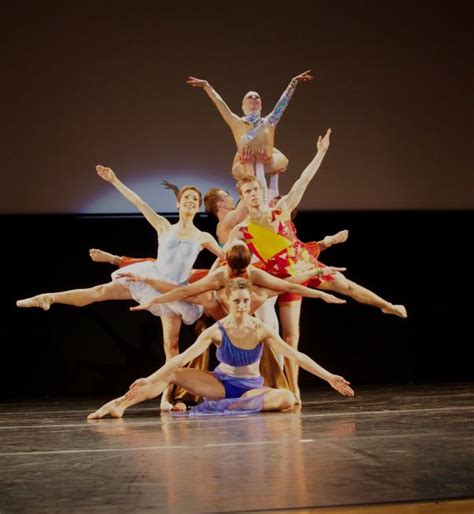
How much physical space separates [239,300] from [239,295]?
2cm

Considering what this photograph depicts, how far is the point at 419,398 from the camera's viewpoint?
496cm

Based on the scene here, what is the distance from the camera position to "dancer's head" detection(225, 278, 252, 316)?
169 inches

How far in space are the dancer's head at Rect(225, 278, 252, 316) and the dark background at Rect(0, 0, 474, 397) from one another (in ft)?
6.64

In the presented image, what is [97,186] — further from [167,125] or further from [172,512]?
[172,512]

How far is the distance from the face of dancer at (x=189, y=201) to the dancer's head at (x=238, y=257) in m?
0.54

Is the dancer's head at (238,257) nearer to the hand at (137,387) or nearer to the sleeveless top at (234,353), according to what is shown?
the sleeveless top at (234,353)

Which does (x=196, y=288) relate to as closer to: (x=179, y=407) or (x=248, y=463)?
(x=179, y=407)

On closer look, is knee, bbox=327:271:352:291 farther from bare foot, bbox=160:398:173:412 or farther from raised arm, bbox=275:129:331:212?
bare foot, bbox=160:398:173:412

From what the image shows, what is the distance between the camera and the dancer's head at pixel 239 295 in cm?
429

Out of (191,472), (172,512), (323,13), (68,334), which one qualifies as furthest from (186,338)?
(172,512)

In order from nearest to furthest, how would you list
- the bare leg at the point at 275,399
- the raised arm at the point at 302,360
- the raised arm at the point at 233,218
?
the raised arm at the point at 302,360, the bare leg at the point at 275,399, the raised arm at the point at 233,218

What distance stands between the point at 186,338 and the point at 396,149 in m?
2.00

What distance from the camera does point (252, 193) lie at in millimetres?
4988

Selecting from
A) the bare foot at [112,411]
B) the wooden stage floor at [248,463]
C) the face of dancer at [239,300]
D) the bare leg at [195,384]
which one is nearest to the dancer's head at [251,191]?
Answer: the face of dancer at [239,300]
